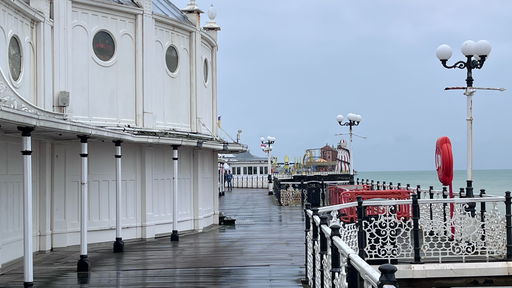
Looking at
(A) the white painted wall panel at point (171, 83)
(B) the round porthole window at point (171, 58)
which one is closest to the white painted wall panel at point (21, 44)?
(A) the white painted wall panel at point (171, 83)

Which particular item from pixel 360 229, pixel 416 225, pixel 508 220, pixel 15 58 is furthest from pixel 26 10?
pixel 508 220

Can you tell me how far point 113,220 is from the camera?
17.1m

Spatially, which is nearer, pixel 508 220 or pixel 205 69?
pixel 508 220

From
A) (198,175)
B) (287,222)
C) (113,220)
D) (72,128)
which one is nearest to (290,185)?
(287,222)

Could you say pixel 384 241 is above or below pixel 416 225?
below

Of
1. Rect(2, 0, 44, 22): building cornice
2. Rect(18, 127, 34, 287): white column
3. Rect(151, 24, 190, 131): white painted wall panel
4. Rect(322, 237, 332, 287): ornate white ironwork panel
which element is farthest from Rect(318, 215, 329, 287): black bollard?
Rect(151, 24, 190, 131): white painted wall panel

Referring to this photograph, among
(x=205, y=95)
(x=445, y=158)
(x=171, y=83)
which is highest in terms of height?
Result: (x=171, y=83)

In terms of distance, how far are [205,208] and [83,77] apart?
249 inches

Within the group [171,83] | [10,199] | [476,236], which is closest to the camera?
[476,236]

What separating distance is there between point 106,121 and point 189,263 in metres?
5.05

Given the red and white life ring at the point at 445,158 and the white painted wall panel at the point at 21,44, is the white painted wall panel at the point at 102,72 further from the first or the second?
the red and white life ring at the point at 445,158

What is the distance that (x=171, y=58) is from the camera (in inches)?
757

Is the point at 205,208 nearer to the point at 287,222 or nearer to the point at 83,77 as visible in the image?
the point at 287,222

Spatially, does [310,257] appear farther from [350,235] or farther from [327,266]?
[327,266]
